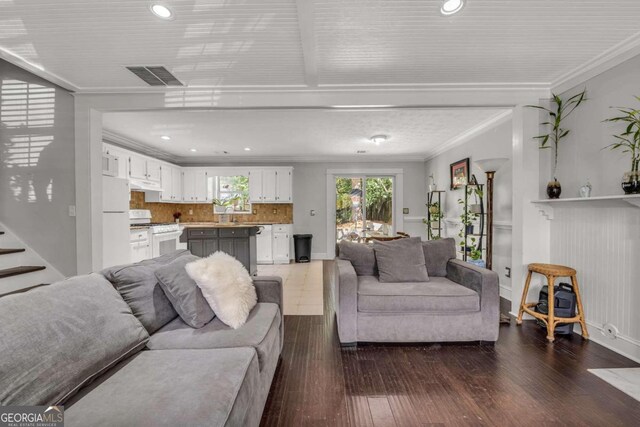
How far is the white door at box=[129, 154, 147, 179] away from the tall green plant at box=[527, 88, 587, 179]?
592 centimetres

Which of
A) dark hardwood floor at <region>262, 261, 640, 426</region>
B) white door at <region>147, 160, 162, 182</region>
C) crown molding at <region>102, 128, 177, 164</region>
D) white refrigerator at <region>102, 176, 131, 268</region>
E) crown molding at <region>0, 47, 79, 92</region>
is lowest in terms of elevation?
dark hardwood floor at <region>262, 261, 640, 426</region>

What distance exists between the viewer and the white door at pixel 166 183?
6016 millimetres

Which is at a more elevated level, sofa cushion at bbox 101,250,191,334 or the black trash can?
sofa cushion at bbox 101,250,191,334

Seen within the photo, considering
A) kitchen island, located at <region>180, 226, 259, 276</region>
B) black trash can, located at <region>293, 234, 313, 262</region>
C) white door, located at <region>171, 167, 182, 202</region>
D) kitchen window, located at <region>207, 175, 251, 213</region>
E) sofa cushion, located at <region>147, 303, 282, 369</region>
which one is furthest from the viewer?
kitchen window, located at <region>207, 175, 251, 213</region>

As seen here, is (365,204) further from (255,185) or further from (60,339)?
(60,339)

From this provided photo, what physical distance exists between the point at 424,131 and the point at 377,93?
Answer: 1.90 meters

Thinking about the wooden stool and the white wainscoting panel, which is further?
the wooden stool

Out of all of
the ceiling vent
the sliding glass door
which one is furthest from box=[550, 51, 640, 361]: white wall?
the sliding glass door

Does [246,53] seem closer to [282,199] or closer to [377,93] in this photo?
[377,93]

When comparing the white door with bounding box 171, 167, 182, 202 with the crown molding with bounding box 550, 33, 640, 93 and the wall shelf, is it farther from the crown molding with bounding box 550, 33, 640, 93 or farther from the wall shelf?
the crown molding with bounding box 550, 33, 640, 93

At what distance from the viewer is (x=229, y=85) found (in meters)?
3.04

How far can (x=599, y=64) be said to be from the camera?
8.33ft

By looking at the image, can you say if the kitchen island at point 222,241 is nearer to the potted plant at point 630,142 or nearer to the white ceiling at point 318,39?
the white ceiling at point 318,39

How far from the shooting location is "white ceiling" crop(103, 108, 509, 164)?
3898mm
